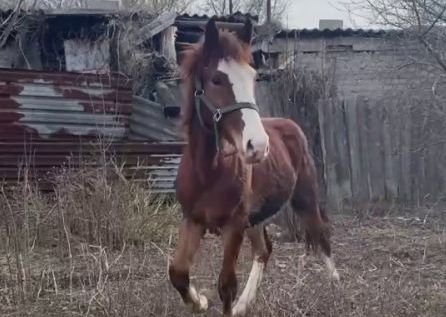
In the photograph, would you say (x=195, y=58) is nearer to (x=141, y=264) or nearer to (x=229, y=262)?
(x=229, y=262)

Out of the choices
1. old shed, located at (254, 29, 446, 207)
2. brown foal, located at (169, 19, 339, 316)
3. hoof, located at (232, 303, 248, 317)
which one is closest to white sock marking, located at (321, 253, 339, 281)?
brown foal, located at (169, 19, 339, 316)

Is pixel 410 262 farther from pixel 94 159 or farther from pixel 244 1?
pixel 244 1

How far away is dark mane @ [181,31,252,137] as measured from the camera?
15.9 ft

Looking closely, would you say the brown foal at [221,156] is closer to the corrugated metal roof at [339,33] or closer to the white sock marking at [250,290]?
the white sock marking at [250,290]

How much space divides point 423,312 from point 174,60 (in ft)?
27.7

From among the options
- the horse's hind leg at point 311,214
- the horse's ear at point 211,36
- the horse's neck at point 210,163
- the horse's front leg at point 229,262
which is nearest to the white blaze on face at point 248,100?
the horse's ear at point 211,36

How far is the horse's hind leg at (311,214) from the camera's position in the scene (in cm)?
708

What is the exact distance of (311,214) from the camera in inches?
284

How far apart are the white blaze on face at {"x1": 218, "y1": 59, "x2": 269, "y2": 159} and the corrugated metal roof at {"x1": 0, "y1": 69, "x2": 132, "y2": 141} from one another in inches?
209

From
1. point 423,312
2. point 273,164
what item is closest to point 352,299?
point 423,312

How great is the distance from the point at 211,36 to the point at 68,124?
18.8ft

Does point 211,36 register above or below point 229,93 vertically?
above

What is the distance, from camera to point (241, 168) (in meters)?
5.16

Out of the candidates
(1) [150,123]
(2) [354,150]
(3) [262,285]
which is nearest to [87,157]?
(1) [150,123]
